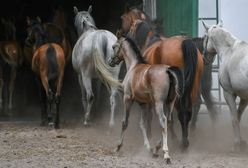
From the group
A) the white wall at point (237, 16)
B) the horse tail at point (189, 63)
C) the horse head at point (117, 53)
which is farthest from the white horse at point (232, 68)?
the white wall at point (237, 16)

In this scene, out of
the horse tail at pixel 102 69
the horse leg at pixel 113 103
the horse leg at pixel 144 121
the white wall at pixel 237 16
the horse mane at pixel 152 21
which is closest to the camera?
the horse leg at pixel 144 121

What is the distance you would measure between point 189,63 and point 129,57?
2.91 feet

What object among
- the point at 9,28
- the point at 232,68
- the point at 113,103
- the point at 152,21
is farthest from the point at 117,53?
the point at 9,28

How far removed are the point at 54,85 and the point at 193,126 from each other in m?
3.10

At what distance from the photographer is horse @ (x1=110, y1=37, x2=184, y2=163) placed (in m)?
8.30

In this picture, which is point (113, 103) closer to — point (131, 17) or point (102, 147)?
point (131, 17)

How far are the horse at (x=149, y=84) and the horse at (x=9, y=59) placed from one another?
5316mm

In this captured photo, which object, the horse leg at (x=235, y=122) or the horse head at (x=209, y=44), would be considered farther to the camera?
the horse head at (x=209, y=44)

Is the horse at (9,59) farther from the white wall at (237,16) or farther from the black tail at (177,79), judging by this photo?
the black tail at (177,79)

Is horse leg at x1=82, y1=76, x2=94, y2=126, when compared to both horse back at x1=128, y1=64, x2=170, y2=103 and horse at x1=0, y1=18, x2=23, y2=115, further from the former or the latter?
horse at x1=0, y1=18, x2=23, y2=115

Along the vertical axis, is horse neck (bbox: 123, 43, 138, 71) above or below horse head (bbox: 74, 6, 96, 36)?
below

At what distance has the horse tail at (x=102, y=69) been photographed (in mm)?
10215

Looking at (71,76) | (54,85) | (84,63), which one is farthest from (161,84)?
(71,76)

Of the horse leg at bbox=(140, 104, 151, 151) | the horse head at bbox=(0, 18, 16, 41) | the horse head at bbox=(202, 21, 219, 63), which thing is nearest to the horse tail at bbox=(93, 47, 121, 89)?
the horse leg at bbox=(140, 104, 151, 151)
